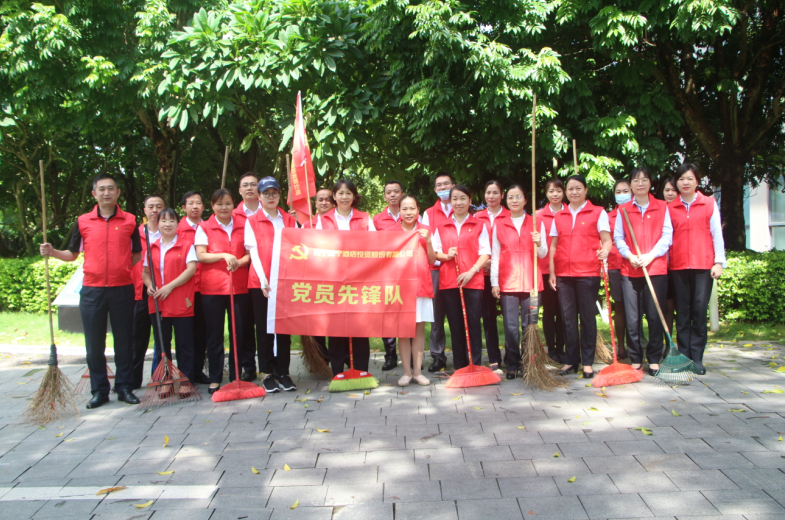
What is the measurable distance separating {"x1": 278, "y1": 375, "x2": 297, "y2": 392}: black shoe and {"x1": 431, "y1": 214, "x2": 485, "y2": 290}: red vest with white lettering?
5.39 ft

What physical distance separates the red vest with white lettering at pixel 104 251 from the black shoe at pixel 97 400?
95cm

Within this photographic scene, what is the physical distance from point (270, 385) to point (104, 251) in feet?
5.98

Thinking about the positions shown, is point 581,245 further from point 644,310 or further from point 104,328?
point 104,328

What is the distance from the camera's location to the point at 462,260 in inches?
221

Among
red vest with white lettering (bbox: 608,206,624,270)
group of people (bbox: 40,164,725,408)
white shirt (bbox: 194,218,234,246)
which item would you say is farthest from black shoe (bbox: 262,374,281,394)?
red vest with white lettering (bbox: 608,206,624,270)

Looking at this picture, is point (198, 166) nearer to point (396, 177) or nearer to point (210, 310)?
point (396, 177)

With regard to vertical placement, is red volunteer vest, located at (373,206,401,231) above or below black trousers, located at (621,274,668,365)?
above

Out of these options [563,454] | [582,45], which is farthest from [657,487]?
[582,45]

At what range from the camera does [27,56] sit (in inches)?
354

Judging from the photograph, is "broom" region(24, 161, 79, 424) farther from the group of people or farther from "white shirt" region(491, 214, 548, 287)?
"white shirt" region(491, 214, 548, 287)

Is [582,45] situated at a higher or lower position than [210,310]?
higher

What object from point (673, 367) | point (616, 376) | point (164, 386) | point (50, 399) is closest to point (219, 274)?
point (164, 386)

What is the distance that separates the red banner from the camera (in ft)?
17.6

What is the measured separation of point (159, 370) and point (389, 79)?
4791mm
